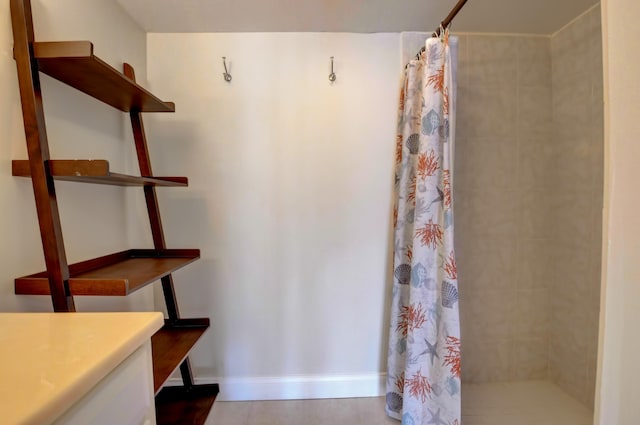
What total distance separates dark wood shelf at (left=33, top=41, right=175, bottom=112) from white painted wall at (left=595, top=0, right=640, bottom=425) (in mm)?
1341

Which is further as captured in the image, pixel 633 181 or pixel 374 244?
pixel 374 244

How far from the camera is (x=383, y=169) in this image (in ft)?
5.66

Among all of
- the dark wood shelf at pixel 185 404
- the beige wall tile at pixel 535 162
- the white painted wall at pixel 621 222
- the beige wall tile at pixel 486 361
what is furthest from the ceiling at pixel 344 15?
the dark wood shelf at pixel 185 404

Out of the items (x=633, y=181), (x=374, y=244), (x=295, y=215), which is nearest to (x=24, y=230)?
(x=295, y=215)

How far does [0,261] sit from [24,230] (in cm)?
12

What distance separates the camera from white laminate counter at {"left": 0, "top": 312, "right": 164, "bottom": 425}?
1.40 feet

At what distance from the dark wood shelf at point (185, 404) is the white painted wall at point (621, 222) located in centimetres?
166

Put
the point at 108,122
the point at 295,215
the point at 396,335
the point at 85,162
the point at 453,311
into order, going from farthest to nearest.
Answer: the point at 295,215, the point at 396,335, the point at 108,122, the point at 453,311, the point at 85,162

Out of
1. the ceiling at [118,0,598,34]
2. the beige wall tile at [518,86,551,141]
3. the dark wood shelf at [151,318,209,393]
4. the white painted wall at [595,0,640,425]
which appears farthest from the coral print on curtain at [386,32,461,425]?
the dark wood shelf at [151,318,209,393]

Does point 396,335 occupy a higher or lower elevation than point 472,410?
higher

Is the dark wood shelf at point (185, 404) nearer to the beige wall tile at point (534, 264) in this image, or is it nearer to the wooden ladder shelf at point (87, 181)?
the wooden ladder shelf at point (87, 181)

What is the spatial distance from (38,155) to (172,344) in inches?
36.3

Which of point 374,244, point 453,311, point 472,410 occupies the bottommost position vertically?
point 472,410

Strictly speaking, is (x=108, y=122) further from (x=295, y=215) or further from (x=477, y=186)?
(x=477, y=186)
